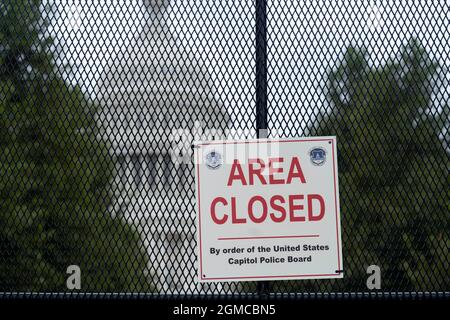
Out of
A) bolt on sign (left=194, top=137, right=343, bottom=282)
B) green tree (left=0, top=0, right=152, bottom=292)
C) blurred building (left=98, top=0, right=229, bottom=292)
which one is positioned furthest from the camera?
green tree (left=0, top=0, right=152, bottom=292)

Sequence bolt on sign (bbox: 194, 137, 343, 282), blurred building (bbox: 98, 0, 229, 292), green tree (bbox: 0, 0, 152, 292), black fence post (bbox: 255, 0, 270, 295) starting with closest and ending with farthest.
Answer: bolt on sign (bbox: 194, 137, 343, 282) < black fence post (bbox: 255, 0, 270, 295) < blurred building (bbox: 98, 0, 229, 292) < green tree (bbox: 0, 0, 152, 292)

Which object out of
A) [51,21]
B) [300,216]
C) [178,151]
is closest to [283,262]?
[300,216]

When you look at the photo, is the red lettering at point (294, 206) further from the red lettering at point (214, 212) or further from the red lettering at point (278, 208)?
the red lettering at point (214, 212)

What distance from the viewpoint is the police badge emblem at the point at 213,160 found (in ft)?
11.2

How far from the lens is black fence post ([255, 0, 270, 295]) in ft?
11.4

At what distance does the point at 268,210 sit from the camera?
3.38 meters

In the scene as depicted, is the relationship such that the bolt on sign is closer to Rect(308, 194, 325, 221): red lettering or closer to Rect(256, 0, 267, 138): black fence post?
Rect(308, 194, 325, 221): red lettering

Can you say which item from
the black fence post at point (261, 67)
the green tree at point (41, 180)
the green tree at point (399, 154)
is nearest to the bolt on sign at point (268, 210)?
the black fence post at point (261, 67)

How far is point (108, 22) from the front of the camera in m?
3.76

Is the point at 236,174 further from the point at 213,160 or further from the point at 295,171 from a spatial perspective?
the point at 295,171

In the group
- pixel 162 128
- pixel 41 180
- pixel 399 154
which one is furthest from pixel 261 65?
pixel 41 180

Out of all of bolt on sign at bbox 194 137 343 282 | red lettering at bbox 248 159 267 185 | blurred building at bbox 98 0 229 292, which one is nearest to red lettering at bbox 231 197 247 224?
bolt on sign at bbox 194 137 343 282
